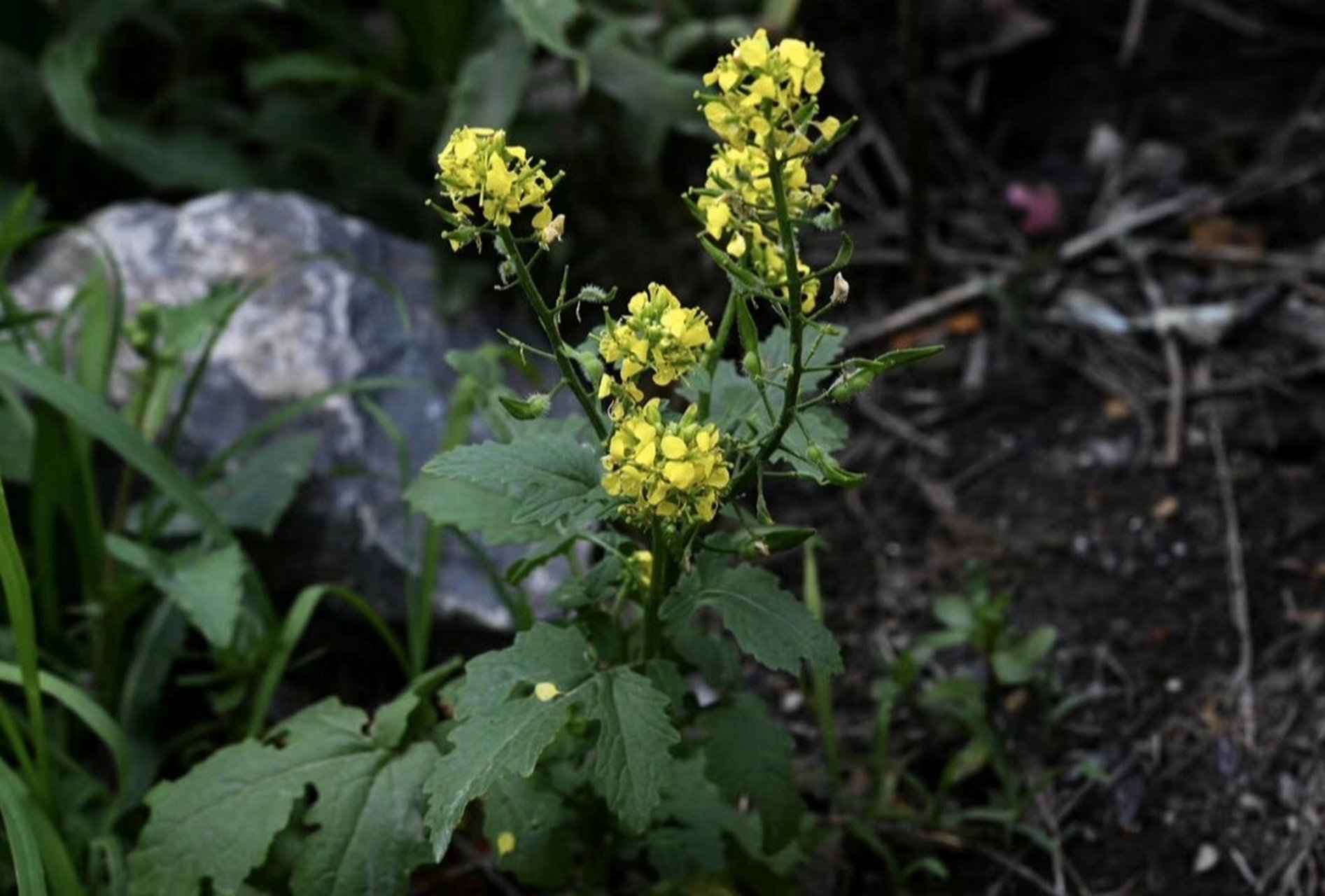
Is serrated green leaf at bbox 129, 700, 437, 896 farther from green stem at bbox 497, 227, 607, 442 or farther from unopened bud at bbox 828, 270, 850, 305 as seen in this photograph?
unopened bud at bbox 828, 270, 850, 305

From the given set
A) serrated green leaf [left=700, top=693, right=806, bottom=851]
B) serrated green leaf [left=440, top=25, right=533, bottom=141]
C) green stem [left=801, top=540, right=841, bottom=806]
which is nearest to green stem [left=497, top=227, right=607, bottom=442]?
serrated green leaf [left=700, top=693, right=806, bottom=851]

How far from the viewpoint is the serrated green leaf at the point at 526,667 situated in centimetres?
158

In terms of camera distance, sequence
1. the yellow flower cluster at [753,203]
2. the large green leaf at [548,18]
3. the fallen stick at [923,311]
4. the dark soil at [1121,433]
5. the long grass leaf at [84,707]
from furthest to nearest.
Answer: the fallen stick at [923,311], the large green leaf at [548,18], the dark soil at [1121,433], the long grass leaf at [84,707], the yellow flower cluster at [753,203]

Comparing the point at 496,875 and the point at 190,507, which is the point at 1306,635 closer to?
the point at 496,875

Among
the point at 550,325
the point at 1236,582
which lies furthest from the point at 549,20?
Answer: the point at 1236,582

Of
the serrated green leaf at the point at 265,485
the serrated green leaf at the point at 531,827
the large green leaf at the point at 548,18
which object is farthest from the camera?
the large green leaf at the point at 548,18

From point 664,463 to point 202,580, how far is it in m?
1.00

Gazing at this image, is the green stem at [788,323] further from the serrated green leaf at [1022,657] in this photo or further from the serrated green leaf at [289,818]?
the serrated green leaf at [1022,657]

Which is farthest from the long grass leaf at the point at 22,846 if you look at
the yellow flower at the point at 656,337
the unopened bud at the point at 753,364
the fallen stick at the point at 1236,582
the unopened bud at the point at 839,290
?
the fallen stick at the point at 1236,582

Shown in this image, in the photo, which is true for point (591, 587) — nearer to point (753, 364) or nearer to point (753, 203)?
point (753, 364)

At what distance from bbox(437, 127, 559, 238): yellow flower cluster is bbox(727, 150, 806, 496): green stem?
22 cm

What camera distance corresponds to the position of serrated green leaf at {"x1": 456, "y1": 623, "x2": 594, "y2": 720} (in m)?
1.58

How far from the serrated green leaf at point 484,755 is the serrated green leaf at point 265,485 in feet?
3.12

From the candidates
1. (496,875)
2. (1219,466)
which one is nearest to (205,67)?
(496,875)
